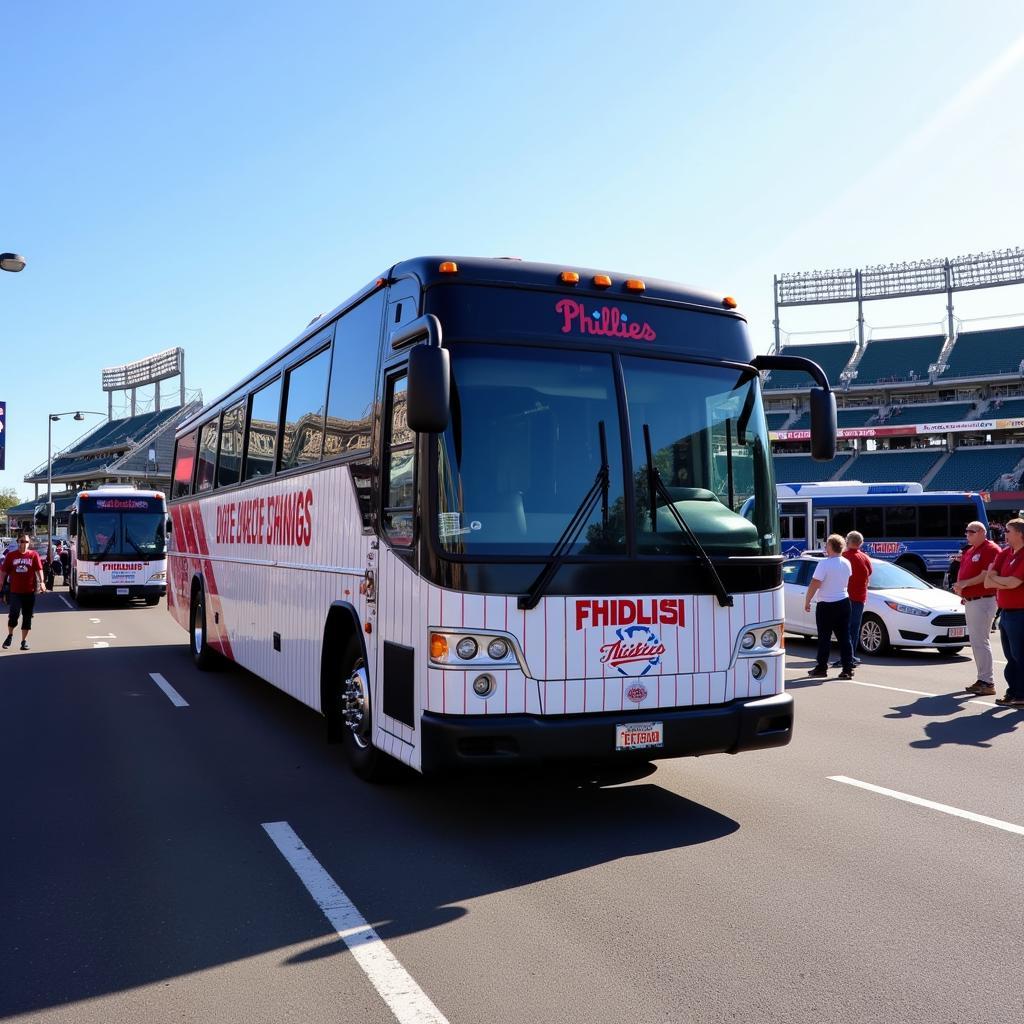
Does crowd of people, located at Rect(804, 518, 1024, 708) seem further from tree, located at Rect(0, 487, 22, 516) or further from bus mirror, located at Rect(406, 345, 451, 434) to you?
tree, located at Rect(0, 487, 22, 516)

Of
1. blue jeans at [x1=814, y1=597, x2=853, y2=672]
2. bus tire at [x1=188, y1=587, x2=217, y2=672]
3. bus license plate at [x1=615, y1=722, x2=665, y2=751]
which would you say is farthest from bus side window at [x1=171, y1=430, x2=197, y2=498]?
bus license plate at [x1=615, y1=722, x2=665, y2=751]

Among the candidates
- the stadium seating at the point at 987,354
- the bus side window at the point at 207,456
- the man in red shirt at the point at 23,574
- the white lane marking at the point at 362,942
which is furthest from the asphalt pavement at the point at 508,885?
the stadium seating at the point at 987,354

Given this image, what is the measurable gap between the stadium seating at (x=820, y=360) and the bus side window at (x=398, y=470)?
208ft

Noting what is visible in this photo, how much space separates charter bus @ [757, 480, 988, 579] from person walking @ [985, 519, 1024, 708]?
65.1 ft

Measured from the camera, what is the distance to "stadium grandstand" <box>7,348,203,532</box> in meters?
83.5

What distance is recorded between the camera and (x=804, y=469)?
59.0 metres

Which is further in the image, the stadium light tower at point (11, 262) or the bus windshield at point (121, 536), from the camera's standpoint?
the bus windshield at point (121, 536)

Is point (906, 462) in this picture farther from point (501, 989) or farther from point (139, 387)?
point (139, 387)

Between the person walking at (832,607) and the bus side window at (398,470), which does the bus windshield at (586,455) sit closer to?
the bus side window at (398,470)

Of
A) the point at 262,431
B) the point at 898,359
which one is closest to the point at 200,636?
the point at 262,431

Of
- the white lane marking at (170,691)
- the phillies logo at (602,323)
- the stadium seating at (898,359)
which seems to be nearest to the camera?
the phillies logo at (602,323)

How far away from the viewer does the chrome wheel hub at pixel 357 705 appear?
6.45 metres

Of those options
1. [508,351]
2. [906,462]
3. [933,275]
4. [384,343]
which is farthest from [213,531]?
[933,275]

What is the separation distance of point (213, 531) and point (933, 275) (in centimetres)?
7534
